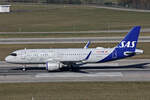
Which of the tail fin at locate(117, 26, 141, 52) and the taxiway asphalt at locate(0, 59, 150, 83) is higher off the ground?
the tail fin at locate(117, 26, 141, 52)

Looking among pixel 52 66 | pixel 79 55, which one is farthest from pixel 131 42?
pixel 52 66

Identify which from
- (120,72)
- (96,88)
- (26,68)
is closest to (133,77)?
(120,72)

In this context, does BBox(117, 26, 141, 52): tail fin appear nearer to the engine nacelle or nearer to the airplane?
the airplane

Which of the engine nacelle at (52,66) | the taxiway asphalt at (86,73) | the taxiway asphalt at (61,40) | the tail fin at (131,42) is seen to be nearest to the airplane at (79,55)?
the tail fin at (131,42)

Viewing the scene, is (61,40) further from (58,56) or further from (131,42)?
(131,42)

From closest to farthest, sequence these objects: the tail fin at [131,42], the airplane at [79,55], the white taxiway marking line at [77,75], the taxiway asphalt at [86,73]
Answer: the taxiway asphalt at [86,73] → the white taxiway marking line at [77,75] → the airplane at [79,55] → the tail fin at [131,42]

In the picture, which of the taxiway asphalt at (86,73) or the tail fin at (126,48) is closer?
the taxiway asphalt at (86,73)

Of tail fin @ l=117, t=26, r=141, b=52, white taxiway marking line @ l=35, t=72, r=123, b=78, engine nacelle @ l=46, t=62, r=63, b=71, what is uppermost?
tail fin @ l=117, t=26, r=141, b=52

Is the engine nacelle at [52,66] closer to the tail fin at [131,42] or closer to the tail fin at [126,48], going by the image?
the tail fin at [126,48]

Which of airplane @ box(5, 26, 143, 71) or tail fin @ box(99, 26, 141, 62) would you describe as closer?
airplane @ box(5, 26, 143, 71)

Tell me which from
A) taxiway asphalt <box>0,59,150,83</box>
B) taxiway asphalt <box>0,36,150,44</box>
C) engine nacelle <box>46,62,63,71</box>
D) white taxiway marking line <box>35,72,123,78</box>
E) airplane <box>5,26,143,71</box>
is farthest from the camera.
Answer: taxiway asphalt <box>0,36,150,44</box>

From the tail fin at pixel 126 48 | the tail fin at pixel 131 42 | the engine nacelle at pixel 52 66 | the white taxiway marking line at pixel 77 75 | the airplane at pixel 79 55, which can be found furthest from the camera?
the tail fin at pixel 131 42

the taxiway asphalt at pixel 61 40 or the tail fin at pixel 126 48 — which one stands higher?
the tail fin at pixel 126 48

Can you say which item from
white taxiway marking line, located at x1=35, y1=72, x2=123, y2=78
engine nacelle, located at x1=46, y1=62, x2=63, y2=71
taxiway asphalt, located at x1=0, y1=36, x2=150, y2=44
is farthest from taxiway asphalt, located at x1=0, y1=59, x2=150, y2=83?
taxiway asphalt, located at x1=0, y1=36, x2=150, y2=44
